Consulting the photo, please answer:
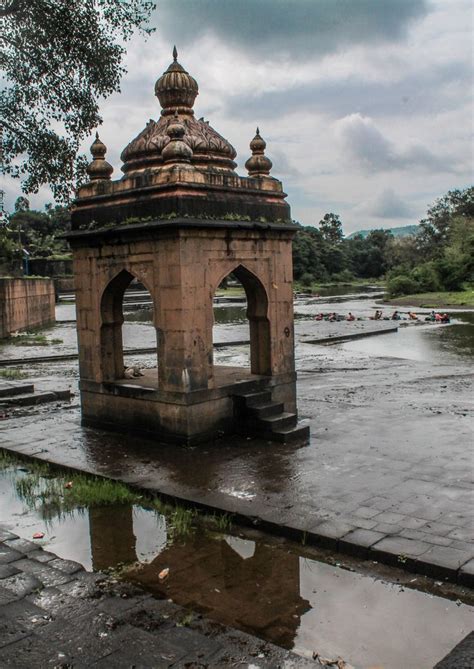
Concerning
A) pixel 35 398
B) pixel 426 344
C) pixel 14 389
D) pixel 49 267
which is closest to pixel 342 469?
pixel 35 398

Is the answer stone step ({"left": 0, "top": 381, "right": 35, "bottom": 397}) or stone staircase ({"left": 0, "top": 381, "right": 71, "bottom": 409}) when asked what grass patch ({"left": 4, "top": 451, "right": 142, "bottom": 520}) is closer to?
stone staircase ({"left": 0, "top": 381, "right": 71, "bottom": 409})

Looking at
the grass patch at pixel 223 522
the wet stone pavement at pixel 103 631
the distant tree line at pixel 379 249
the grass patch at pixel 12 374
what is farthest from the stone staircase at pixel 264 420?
the distant tree line at pixel 379 249

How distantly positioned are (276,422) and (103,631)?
5195 millimetres

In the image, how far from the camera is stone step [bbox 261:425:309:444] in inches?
351

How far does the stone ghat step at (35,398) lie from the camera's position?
39.8 feet

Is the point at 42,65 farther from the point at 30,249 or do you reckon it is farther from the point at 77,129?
the point at 30,249

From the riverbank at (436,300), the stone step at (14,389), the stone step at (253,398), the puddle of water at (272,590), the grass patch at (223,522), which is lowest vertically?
the puddle of water at (272,590)

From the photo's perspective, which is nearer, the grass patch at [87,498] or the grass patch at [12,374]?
the grass patch at [87,498]

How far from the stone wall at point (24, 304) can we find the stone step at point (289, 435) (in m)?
19.0

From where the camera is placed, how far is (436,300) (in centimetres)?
5081

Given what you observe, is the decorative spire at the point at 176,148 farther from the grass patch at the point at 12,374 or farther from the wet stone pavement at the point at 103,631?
the grass patch at the point at 12,374

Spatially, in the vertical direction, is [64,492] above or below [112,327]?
below

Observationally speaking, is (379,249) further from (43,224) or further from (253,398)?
(253,398)

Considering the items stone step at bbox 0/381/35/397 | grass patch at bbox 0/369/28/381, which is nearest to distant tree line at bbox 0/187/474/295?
grass patch at bbox 0/369/28/381
